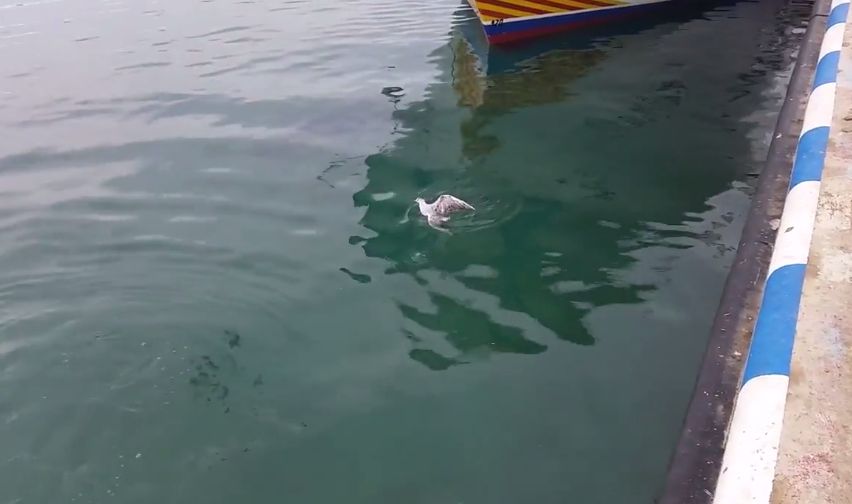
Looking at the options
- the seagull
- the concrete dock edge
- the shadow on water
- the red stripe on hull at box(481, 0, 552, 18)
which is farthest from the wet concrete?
the red stripe on hull at box(481, 0, 552, 18)

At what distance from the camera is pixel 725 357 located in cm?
307

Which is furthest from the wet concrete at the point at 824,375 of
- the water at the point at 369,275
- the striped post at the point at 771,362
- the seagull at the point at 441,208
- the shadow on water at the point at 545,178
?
the seagull at the point at 441,208

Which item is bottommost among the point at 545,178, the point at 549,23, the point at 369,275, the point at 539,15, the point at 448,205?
the point at 369,275

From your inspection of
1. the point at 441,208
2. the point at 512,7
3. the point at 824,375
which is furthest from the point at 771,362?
the point at 512,7

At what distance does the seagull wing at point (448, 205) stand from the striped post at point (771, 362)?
330 centimetres

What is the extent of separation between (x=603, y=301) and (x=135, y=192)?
503 cm

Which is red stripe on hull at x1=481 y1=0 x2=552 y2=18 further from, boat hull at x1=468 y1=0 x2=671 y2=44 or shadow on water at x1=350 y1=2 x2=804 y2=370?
shadow on water at x1=350 y1=2 x2=804 y2=370

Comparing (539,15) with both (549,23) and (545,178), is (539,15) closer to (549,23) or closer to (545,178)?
(549,23)

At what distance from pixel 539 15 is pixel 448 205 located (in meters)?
7.47

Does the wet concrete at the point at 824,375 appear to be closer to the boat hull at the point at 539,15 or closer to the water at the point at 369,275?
the water at the point at 369,275

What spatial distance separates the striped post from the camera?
2.01 metres

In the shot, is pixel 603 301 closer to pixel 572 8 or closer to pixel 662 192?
pixel 662 192

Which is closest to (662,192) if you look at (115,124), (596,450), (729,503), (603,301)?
(603,301)

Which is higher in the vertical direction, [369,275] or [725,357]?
[725,357]
